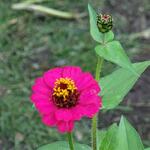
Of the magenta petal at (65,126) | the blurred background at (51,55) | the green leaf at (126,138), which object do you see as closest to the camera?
the magenta petal at (65,126)

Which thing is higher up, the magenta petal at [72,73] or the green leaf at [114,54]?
the green leaf at [114,54]

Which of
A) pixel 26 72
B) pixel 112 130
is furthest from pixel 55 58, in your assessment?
pixel 112 130

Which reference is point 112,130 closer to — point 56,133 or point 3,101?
point 56,133

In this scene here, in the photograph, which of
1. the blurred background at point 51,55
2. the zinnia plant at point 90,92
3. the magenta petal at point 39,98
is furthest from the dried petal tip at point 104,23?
the blurred background at point 51,55

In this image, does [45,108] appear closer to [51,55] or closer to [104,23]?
[104,23]

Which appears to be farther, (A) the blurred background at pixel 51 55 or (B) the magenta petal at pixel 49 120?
(A) the blurred background at pixel 51 55

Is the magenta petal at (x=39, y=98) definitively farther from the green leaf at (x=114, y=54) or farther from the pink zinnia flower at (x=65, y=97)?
the green leaf at (x=114, y=54)
